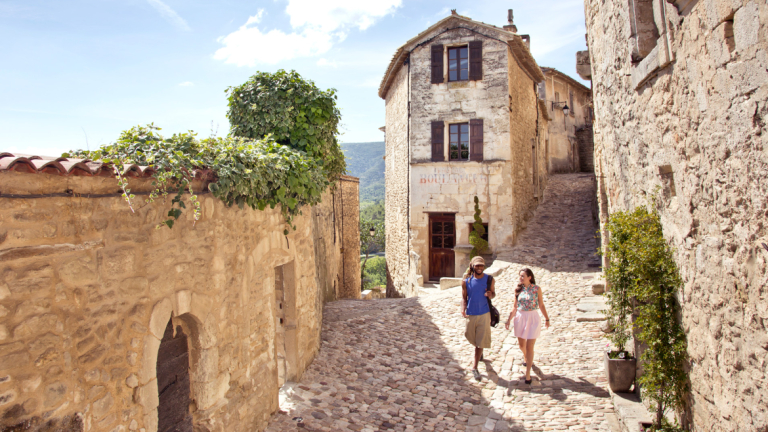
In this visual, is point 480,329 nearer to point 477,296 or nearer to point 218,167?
point 477,296

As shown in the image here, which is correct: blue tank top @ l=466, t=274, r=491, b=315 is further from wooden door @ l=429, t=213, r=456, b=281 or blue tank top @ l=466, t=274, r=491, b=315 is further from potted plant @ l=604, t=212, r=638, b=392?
wooden door @ l=429, t=213, r=456, b=281

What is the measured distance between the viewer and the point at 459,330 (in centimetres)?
848

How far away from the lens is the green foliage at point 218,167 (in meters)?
3.66

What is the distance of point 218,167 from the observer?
4328mm

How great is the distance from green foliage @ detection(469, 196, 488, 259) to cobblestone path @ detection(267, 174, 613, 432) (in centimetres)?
363

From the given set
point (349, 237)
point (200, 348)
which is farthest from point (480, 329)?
point (349, 237)

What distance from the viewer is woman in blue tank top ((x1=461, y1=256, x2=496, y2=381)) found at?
637 centimetres

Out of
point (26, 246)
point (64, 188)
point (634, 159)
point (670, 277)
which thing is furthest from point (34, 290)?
point (634, 159)

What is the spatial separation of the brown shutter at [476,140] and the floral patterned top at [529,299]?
892 cm

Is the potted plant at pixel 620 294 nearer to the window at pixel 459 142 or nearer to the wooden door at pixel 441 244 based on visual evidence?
the wooden door at pixel 441 244

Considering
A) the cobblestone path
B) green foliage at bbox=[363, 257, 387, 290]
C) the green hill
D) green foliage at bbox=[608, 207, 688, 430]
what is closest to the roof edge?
the cobblestone path

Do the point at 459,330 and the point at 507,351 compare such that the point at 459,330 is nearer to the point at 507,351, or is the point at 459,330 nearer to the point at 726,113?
the point at 507,351

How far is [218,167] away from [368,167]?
6902 inches

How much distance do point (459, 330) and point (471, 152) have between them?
754 cm
